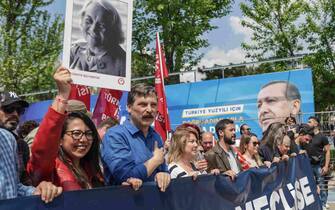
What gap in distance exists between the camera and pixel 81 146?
2979mm

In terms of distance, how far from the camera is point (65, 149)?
2957mm

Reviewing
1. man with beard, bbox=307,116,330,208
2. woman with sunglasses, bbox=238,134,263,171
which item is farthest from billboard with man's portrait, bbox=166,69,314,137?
woman with sunglasses, bbox=238,134,263,171

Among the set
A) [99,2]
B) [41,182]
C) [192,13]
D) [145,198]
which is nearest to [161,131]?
[99,2]

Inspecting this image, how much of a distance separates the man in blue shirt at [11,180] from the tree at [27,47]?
16.8 metres

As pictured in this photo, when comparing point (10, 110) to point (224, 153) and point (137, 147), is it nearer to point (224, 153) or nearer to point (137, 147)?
point (137, 147)

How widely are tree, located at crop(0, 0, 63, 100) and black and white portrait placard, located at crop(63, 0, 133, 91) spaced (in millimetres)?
14604

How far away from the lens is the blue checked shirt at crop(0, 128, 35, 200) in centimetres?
244

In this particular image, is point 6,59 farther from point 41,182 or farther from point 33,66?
point 41,182

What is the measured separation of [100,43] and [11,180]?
2.48 meters

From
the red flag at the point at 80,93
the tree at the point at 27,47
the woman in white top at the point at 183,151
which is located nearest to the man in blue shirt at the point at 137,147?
the woman in white top at the point at 183,151

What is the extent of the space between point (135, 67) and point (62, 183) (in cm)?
2084

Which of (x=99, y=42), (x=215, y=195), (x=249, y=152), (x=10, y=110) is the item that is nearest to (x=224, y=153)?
(x=249, y=152)

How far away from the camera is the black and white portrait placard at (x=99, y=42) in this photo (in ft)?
14.6

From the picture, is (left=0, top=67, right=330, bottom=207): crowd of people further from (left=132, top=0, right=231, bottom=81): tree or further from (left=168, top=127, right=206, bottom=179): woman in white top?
(left=132, top=0, right=231, bottom=81): tree
